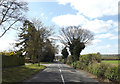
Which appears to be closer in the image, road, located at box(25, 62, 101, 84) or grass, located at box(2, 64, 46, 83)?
road, located at box(25, 62, 101, 84)

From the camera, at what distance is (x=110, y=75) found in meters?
10.3

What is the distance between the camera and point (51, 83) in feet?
34.1

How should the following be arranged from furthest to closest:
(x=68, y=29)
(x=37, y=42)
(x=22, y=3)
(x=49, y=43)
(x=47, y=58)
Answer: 1. (x=47, y=58)
2. (x=68, y=29)
3. (x=49, y=43)
4. (x=37, y=42)
5. (x=22, y=3)

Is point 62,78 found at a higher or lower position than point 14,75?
lower

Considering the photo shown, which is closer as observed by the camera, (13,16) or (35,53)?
(13,16)

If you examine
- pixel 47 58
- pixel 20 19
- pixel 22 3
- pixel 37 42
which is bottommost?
pixel 47 58

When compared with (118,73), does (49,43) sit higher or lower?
higher

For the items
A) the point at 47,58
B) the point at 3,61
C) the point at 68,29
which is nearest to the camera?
the point at 3,61

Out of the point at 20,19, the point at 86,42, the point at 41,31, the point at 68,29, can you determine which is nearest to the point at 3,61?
the point at 20,19

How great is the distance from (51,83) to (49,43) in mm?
29421

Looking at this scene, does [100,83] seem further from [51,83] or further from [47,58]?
[47,58]

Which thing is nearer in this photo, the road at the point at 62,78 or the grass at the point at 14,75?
the road at the point at 62,78

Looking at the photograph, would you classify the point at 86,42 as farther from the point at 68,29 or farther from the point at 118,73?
the point at 118,73

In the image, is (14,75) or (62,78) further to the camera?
(14,75)
